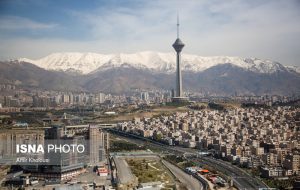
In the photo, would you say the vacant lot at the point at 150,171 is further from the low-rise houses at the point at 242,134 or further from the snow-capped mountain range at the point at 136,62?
the snow-capped mountain range at the point at 136,62

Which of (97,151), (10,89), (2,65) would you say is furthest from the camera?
(2,65)

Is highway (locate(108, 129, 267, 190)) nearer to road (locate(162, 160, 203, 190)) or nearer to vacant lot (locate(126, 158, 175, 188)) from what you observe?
road (locate(162, 160, 203, 190))

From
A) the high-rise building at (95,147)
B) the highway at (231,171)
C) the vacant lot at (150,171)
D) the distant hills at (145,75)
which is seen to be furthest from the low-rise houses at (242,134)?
the distant hills at (145,75)

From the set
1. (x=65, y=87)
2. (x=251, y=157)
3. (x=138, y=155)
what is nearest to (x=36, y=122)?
(x=138, y=155)

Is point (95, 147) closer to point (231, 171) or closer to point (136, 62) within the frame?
point (231, 171)

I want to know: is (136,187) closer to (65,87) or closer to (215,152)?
(215,152)

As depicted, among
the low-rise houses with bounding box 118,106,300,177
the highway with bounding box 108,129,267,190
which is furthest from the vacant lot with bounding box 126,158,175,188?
the low-rise houses with bounding box 118,106,300,177
